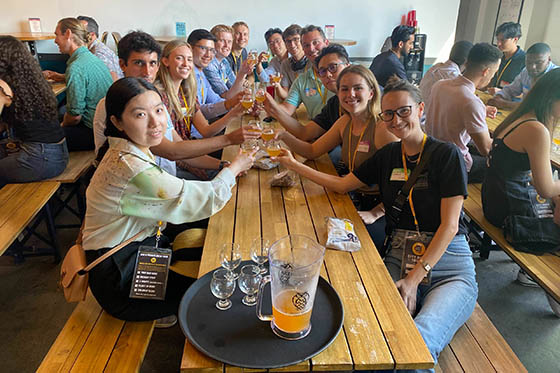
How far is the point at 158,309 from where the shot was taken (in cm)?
171

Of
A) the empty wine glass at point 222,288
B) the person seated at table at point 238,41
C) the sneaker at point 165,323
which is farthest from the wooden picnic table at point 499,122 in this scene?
the person seated at table at point 238,41

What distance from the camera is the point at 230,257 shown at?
1524 mm

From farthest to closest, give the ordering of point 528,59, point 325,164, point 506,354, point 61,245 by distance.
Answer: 1. point 528,59
2. point 61,245
3. point 325,164
4. point 506,354

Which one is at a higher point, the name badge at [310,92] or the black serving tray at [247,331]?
the name badge at [310,92]

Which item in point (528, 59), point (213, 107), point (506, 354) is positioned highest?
point (528, 59)

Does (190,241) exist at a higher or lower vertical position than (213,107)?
lower

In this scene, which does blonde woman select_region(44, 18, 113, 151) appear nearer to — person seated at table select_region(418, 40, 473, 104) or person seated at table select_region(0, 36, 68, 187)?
person seated at table select_region(0, 36, 68, 187)

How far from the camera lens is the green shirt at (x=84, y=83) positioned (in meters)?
3.43

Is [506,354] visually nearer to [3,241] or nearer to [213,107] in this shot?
[3,241]

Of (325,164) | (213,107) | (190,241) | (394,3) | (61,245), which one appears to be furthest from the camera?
(394,3)

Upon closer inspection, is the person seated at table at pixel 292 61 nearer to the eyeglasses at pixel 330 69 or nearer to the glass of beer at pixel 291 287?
→ the eyeglasses at pixel 330 69

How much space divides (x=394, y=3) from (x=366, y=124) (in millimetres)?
6417

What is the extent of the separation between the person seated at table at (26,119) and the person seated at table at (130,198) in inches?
60.4

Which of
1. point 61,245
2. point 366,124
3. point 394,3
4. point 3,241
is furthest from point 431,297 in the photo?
point 394,3
